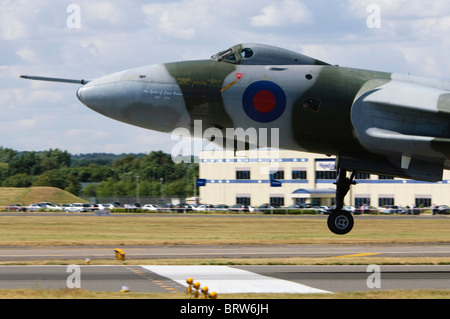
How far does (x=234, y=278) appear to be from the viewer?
78.2 feet

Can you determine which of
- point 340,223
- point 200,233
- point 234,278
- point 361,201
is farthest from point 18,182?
point 340,223

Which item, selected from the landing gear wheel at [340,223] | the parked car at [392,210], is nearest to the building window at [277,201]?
the parked car at [392,210]

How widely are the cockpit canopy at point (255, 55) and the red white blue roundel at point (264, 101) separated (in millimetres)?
814

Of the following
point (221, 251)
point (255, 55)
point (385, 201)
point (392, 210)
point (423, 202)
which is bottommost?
point (392, 210)

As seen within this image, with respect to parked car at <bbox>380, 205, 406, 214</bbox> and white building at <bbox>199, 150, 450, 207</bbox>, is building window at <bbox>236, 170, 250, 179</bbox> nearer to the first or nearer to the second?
white building at <bbox>199, 150, 450, 207</bbox>

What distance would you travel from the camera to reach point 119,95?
64.8 feet

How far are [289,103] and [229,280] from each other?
6.53m

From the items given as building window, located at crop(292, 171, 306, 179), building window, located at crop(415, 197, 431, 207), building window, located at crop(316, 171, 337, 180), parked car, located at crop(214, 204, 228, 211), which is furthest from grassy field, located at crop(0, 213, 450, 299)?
building window, located at crop(292, 171, 306, 179)

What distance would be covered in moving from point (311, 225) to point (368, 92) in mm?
41625

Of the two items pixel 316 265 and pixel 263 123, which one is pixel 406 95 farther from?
pixel 316 265

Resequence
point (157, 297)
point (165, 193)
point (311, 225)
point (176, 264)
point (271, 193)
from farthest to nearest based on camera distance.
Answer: point (165, 193), point (271, 193), point (311, 225), point (176, 264), point (157, 297)

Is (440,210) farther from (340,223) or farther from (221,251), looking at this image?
(340,223)

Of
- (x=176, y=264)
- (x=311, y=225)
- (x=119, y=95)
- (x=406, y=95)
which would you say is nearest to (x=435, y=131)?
(x=406, y=95)

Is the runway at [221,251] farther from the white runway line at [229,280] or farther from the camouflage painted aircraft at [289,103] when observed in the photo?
the camouflage painted aircraft at [289,103]
